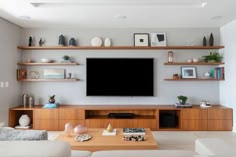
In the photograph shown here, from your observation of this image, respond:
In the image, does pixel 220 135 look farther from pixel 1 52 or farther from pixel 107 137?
pixel 1 52

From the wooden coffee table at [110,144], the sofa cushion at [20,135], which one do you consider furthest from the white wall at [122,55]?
the sofa cushion at [20,135]

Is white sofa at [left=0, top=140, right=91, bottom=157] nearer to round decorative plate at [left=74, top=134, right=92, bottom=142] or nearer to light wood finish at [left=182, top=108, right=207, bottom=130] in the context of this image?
round decorative plate at [left=74, top=134, right=92, bottom=142]

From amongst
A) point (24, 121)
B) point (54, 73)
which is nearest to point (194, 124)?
point (54, 73)

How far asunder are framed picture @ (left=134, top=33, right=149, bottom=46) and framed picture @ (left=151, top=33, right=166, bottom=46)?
14cm

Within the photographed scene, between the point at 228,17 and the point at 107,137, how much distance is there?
133 inches

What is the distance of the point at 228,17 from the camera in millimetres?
4594

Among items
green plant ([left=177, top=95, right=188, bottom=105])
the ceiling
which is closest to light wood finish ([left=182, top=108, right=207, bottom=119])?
green plant ([left=177, top=95, right=188, bottom=105])

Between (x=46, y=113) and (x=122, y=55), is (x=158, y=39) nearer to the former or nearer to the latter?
(x=122, y=55)

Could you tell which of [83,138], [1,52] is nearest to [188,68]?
[83,138]

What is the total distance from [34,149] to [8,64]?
13.5 ft

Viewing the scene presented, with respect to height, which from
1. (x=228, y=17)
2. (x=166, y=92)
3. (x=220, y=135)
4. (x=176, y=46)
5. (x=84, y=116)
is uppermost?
(x=228, y=17)

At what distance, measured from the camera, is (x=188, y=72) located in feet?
18.1

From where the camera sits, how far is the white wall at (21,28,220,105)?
5.54m

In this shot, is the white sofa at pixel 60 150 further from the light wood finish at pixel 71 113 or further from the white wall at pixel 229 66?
the white wall at pixel 229 66
